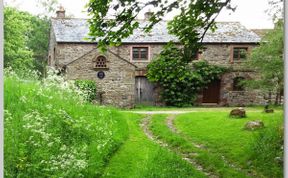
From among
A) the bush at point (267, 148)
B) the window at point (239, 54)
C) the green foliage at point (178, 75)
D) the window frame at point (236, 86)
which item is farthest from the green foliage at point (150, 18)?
the bush at point (267, 148)

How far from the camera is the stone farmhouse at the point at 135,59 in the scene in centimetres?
273

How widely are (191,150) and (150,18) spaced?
3.02ft

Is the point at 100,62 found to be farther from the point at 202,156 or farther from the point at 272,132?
the point at 272,132

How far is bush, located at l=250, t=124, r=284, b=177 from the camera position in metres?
2.74

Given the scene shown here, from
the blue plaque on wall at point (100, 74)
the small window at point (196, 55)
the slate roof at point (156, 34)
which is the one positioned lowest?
the blue plaque on wall at point (100, 74)

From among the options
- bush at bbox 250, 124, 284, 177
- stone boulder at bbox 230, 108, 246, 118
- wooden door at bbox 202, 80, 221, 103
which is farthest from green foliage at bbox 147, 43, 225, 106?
bush at bbox 250, 124, 284, 177

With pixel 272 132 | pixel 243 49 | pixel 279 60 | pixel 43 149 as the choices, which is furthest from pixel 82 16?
pixel 272 132

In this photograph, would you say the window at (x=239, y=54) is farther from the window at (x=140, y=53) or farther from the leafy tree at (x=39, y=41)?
the leafy tree at (x=39, y=41)

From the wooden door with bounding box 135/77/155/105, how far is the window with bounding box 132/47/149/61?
0.45 ft

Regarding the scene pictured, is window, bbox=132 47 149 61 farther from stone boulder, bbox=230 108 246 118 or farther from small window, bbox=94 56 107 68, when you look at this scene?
stone boulder, bbox=230 108 246 118

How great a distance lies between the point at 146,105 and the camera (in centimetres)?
286

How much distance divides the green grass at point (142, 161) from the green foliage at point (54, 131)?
0.06 meters

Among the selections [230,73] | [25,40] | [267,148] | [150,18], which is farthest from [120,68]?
[267,148]

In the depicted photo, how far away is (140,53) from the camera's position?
2.82 metres
